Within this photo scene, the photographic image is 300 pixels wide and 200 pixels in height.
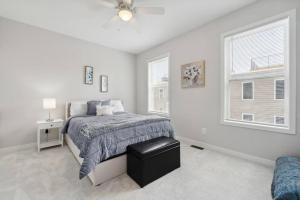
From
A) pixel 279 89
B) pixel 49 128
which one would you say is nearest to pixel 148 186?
pixel 279 89

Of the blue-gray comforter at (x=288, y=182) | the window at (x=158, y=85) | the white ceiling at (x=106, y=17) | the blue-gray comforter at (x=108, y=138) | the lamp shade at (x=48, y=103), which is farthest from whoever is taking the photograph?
the window at (x=158, y=85)

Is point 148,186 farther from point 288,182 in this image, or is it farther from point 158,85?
point 158,85

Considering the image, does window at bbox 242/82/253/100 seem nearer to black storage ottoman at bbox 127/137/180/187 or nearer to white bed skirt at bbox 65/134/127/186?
black storage ottoman at bbox 127/137/180/187

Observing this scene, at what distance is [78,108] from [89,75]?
1.00 metres

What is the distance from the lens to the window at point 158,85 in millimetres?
4098

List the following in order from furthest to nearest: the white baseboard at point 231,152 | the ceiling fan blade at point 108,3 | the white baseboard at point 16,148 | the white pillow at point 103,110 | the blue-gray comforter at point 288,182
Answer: the white pillow at point 103,110
the white baseboard at point 16,148
the white baseboard at point 231,152
the ceiling fan blade at point 108,3
the blue-gray comforter at point 288,182

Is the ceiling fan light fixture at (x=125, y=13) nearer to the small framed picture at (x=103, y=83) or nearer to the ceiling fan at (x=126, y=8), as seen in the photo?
the ceiling fan at (x=126, y=8)

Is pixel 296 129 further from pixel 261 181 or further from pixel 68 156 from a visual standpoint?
pixel 68 156

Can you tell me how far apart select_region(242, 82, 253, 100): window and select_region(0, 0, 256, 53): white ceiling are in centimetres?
137

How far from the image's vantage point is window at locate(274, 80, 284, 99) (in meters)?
2.16

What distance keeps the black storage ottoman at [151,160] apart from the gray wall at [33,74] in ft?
8.45

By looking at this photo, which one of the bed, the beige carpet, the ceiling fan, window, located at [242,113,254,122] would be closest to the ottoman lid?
the bed

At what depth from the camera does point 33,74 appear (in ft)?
10.1

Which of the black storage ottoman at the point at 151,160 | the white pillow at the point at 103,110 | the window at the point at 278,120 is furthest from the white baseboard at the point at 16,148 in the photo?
the window at the point at 278,120
